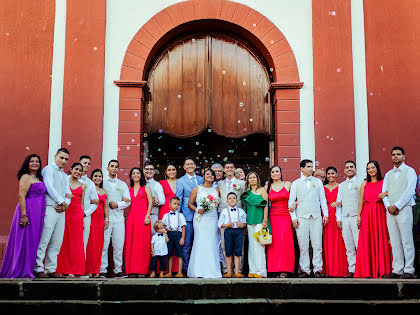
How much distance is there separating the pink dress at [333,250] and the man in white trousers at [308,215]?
17 centimetres

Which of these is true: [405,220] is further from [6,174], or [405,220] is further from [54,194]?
[6,174]

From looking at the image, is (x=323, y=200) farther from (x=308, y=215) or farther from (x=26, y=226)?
(x=26, y=226)

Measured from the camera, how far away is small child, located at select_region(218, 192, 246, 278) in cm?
730

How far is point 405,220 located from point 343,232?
0.98m

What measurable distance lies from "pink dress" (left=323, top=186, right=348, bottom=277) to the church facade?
4.65 feet

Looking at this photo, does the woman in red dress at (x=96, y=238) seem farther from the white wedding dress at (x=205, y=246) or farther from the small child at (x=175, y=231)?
the white wedding dress at (x=205, y=246)

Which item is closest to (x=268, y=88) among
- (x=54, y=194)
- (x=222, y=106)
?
(x=222, y=106)

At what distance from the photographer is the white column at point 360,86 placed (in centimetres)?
893

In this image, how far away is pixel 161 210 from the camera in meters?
7.95
